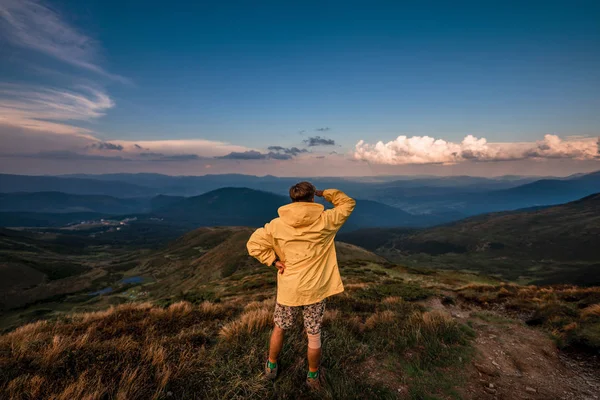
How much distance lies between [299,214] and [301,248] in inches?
24.0

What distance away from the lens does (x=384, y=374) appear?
219 inches

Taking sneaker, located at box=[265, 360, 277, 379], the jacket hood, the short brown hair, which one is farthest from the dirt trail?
the short brown hair

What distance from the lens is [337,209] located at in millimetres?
4992

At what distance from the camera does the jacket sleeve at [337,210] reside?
4754 mm

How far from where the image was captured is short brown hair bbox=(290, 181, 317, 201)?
4625mm

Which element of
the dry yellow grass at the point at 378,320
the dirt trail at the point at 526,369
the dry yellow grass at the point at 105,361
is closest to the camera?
the dry yellow grass at the point at 105,361

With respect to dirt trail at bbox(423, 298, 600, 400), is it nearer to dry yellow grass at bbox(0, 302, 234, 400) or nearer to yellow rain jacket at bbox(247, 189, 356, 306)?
yellow rain jacket at bbox(247, 189, 356, 306)

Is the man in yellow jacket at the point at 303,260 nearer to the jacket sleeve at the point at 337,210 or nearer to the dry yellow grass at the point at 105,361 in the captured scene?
the jacket sleeve at the point at 337,210

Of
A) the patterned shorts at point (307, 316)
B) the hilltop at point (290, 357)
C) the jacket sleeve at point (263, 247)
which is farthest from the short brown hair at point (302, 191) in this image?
the hilltop at point (290, 357)

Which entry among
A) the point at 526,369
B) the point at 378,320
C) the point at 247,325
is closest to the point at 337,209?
the point at 247,325

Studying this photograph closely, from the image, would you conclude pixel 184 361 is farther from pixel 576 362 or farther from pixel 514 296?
pixel 514 296

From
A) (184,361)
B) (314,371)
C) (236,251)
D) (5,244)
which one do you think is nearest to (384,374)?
(314,371)

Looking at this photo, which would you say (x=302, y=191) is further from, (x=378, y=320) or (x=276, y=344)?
(x=378, y=320)

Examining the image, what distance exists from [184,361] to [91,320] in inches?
222
